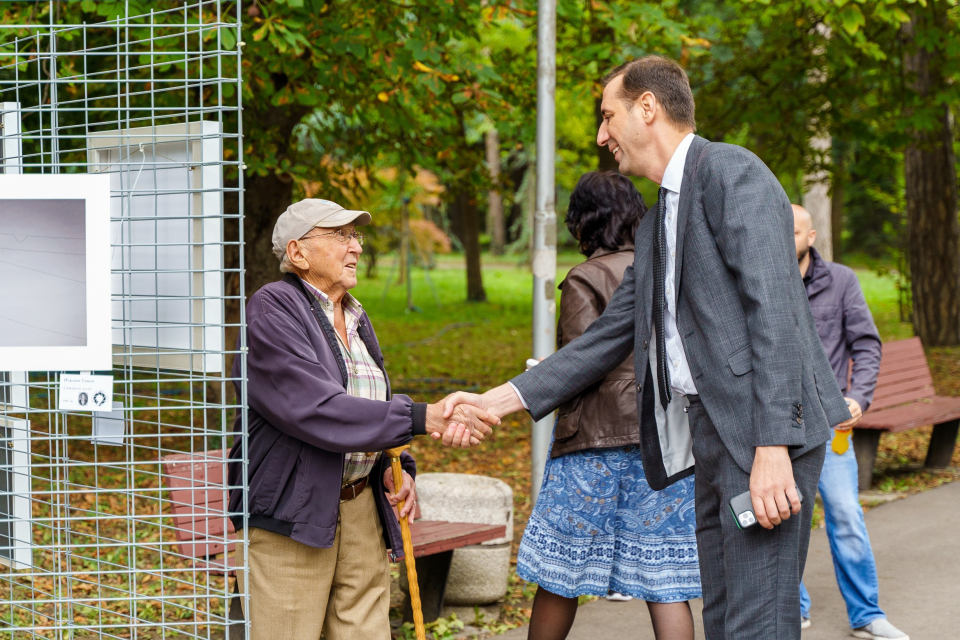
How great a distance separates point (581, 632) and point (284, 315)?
2.47 m

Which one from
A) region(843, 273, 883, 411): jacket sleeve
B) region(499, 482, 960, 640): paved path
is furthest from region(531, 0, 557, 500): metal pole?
region(843, 273, 883, 411): jacket sleeve

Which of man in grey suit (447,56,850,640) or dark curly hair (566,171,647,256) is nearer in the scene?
man in grey suit (447,56,850,640)

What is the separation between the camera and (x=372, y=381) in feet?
10.3

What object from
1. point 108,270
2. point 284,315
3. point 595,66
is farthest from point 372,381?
point 595,66

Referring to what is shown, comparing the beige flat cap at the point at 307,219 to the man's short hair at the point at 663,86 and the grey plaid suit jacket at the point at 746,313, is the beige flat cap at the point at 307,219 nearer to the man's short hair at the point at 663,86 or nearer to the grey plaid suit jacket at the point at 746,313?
the man's short hair at the point at 663,86

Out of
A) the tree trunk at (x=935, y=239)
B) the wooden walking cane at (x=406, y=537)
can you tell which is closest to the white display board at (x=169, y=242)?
the wooden walking cane at (x=406, y=537)

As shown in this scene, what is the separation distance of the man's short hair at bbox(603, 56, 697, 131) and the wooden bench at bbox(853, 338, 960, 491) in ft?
15.2

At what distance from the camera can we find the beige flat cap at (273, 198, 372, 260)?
303 centimetres

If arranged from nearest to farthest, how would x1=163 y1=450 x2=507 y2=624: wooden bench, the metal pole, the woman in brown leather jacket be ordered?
the woman in brown leather jacket → x1=163 y1=450 x2=507 y2=624: wooden bench → the metal pole

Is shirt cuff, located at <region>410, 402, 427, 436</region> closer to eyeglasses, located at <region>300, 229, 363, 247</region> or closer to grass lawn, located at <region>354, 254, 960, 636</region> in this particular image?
eyeglasses, located at <region>300, 229, 363, 247</region>

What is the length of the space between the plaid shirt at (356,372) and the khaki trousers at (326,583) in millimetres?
113

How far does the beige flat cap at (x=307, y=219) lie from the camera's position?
119 inches

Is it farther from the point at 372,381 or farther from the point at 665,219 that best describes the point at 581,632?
the point at 665,219

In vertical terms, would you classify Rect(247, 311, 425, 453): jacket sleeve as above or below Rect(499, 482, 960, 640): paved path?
above
